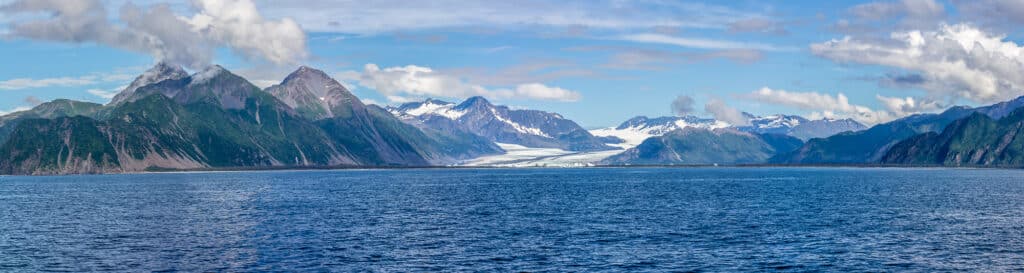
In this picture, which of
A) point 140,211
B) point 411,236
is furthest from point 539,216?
point 140,211

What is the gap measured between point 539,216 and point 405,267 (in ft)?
198

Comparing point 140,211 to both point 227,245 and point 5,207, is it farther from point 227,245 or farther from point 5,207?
point 227,245

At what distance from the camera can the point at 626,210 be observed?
521 feet

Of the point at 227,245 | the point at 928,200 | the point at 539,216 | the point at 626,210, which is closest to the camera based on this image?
the point at 227,245

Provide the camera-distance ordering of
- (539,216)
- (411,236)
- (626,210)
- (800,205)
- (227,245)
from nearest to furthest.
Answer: (227,245) → (411,236) → (539,216) → (626,210) → (800,205)

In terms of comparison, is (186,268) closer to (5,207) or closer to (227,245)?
(227,245)

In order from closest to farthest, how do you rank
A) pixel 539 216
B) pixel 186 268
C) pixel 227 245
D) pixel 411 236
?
1. pixel 186 268
2. pixel 227 245
3. pixel 411 236
4. pixel 539 216

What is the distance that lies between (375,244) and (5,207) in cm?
10806

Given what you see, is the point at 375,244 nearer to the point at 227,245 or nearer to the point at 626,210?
the point at 227,245

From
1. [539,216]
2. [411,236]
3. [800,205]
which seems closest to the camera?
[411,236]

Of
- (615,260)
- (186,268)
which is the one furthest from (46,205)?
(615,260)

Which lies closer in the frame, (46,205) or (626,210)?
(626,210)

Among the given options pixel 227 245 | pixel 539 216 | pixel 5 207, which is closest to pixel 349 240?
pixel 227 245

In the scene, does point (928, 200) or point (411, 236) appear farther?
point (928, 200)
